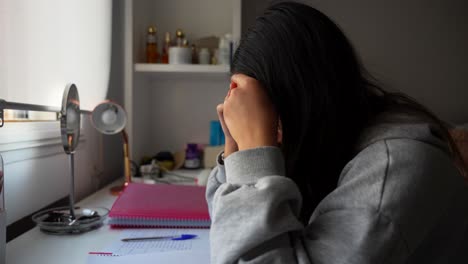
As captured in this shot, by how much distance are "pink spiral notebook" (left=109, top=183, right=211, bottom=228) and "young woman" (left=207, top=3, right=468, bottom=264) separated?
29 centimetres

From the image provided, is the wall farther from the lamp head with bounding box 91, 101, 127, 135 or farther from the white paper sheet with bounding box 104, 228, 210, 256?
the white paper sheet with bounding box 104, 228, 210, 256

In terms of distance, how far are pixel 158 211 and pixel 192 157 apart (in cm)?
81

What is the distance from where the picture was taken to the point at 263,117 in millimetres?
608

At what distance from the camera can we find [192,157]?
66.6 inches

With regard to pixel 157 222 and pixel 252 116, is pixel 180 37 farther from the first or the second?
pixel 252 116

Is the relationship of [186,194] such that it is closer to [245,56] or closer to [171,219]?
[171,219]

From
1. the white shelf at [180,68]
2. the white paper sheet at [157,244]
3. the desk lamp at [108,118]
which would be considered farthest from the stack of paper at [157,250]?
the white shelf at [180,68]

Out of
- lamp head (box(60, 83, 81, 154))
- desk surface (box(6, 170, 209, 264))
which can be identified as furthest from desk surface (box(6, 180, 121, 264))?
lamp head (box(60, 83, 81, 154))

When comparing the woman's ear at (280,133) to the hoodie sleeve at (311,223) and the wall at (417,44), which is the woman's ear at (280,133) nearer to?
the hoodie sleeve at (311,223)

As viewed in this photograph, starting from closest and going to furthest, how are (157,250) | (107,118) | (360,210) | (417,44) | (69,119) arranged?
(360,210)
(157,250)
(69,119)
(107,118)
(417,44)

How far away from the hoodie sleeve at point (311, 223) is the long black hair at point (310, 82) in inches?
3.1

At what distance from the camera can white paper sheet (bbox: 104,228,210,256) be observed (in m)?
0.72

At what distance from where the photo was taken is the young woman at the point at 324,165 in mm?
489

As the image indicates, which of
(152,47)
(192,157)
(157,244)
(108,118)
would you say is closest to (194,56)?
(152,47)
